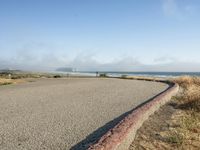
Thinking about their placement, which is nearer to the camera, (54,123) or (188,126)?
(54,123)

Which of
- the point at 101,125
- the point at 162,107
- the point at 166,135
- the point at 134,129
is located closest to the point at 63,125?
the point at 101,125

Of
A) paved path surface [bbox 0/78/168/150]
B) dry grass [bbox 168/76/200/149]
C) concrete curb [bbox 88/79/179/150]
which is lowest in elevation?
dry grass [bbox 168/76/200/149]

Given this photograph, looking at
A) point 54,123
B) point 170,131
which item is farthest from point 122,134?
point 54,123

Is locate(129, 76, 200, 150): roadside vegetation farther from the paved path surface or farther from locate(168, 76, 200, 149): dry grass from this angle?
the paved path surface

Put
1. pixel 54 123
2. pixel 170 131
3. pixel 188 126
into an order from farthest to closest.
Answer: pixel 188 126, pixel 54 123, pixel 170 131

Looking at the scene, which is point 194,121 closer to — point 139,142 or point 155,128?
point 155,128

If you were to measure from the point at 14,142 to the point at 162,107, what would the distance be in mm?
7608

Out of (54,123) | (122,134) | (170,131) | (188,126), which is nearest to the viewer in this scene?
(122,134)

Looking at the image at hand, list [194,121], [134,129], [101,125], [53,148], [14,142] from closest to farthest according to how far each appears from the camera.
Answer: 1. [53,148]
2. [14,142]
3. [134,129]
4. [101,125]
5. [194,121]

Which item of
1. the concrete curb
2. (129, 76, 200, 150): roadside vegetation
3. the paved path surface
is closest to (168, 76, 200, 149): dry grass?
(129, 76, 200, 150): roadside vegetation

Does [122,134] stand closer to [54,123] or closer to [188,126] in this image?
[54,123]

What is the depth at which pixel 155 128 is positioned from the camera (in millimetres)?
9930

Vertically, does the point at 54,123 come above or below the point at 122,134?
below

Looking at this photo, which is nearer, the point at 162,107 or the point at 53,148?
the point at 53,148
